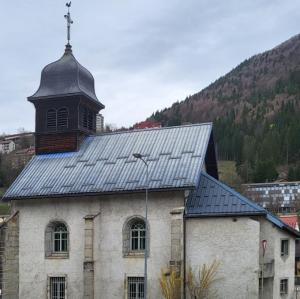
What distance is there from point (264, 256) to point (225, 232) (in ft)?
8.33

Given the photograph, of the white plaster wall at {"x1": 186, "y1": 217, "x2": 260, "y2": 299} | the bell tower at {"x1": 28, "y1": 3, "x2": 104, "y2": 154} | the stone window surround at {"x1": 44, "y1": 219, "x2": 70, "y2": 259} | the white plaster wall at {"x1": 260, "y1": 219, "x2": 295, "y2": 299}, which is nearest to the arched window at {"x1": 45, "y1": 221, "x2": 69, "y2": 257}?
the stone window surround at {"x1": 44, "y1": 219, "x2": 70, "y2": 259}

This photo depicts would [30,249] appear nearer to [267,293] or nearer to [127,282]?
[127,282]

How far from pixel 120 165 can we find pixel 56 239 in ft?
18.9

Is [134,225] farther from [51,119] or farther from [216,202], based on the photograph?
[51,119]

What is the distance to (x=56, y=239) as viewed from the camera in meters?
33.3

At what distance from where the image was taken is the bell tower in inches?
1454

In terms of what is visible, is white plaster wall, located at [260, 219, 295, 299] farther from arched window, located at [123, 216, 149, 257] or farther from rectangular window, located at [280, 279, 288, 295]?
arched window, located at [123, 216, 149, 257]

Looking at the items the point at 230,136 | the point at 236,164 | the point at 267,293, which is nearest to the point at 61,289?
the point at 267,293

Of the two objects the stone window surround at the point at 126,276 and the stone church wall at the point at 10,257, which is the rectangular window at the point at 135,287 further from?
the stone church wall at the point at 10,257

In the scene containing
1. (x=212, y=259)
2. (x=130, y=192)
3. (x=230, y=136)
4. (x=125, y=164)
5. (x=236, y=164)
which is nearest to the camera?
(x=212, y=259)

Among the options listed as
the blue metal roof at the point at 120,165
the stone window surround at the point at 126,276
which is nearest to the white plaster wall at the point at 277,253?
the blue metal roof at the point at 120,165

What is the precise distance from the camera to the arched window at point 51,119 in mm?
37562

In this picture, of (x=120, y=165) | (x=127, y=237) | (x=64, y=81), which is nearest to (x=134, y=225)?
(x=127, y=237)

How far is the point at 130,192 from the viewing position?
31125mm
